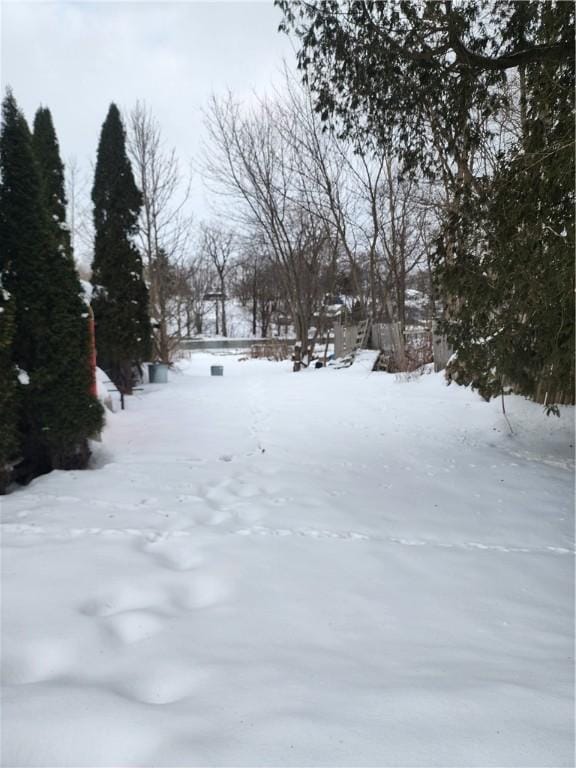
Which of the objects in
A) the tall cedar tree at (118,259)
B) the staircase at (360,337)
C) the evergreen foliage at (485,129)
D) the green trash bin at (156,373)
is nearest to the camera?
the evergreen foliage at (485,129)

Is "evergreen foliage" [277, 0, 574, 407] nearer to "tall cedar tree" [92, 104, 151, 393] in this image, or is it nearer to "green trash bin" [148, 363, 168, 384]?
"tall cedar tree" [92, 104, 151, 393]

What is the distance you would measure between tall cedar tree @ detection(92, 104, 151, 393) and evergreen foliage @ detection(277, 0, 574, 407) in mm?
6790

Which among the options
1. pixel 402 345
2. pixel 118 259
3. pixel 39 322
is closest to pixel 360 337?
pixel 402 345

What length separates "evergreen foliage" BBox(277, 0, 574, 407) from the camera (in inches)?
131

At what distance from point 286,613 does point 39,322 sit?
3.19 m

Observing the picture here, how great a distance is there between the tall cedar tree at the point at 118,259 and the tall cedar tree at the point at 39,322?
5908 millimetres

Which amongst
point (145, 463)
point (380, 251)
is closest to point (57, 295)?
point (145, 463)

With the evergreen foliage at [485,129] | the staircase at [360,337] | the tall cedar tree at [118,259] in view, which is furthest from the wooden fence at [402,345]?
the tall cedar tree at [118,259]

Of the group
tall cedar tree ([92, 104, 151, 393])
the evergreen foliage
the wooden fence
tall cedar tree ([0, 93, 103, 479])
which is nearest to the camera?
the evergreen foliage

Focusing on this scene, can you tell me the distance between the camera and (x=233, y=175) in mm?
15094

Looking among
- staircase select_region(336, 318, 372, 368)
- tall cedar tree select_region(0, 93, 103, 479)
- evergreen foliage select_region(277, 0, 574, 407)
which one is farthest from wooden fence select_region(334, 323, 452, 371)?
tall cedar tree select_region(0, 93, 103, 479)

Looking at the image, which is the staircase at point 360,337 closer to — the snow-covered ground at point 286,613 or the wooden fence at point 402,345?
the wooden fence at point 402,345

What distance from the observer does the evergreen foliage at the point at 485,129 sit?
3318mm

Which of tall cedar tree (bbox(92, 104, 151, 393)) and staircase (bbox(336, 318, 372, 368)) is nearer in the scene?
tall cedar tree (bbox(92, 104, 151, 393))
